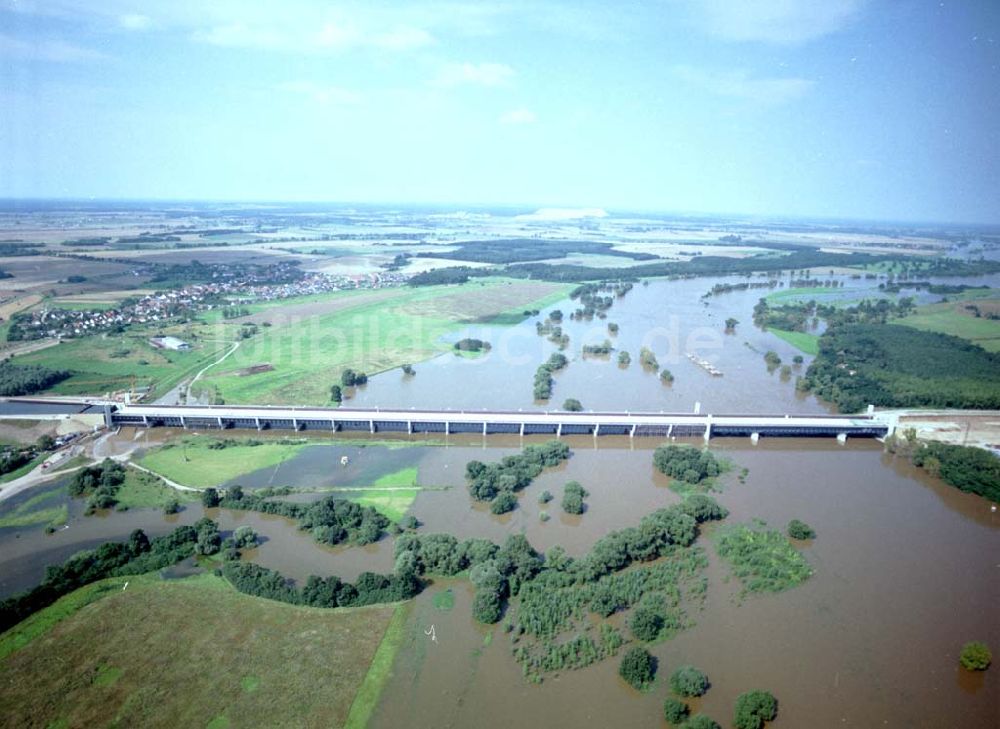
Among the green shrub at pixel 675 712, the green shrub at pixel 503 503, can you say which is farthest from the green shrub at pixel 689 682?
the green shrub at pixel 503 503

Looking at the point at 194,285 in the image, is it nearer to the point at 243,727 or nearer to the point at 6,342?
the point at 6,342

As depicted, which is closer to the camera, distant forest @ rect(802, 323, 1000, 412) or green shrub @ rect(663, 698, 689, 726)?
green shrub @ rect(663, 698, 689, 726)

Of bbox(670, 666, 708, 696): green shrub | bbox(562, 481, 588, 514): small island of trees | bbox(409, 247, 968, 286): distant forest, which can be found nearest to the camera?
bbox(670, 666, 708, 696): green shrub

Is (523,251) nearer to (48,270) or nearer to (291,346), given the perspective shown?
(291,346)

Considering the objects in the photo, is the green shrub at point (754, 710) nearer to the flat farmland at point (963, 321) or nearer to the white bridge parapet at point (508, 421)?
the white bridge parapet at point (508, 421)

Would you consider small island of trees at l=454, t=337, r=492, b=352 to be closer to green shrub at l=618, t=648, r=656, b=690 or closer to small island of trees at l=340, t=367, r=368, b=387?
small island of trees at l=340, t=367, r=368, b=387

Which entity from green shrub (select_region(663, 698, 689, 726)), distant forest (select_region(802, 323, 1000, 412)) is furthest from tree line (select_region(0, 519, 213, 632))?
distant forest (select_region(802, 323, 1000, 412))

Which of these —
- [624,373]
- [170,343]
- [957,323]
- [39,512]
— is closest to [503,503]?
[39,512]

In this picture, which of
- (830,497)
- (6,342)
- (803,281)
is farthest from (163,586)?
(803,281)

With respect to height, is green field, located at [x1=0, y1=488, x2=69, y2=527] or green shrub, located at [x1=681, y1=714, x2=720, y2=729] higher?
green shrub, located at [x1=681, y1=714, x2=720, y2=729]
